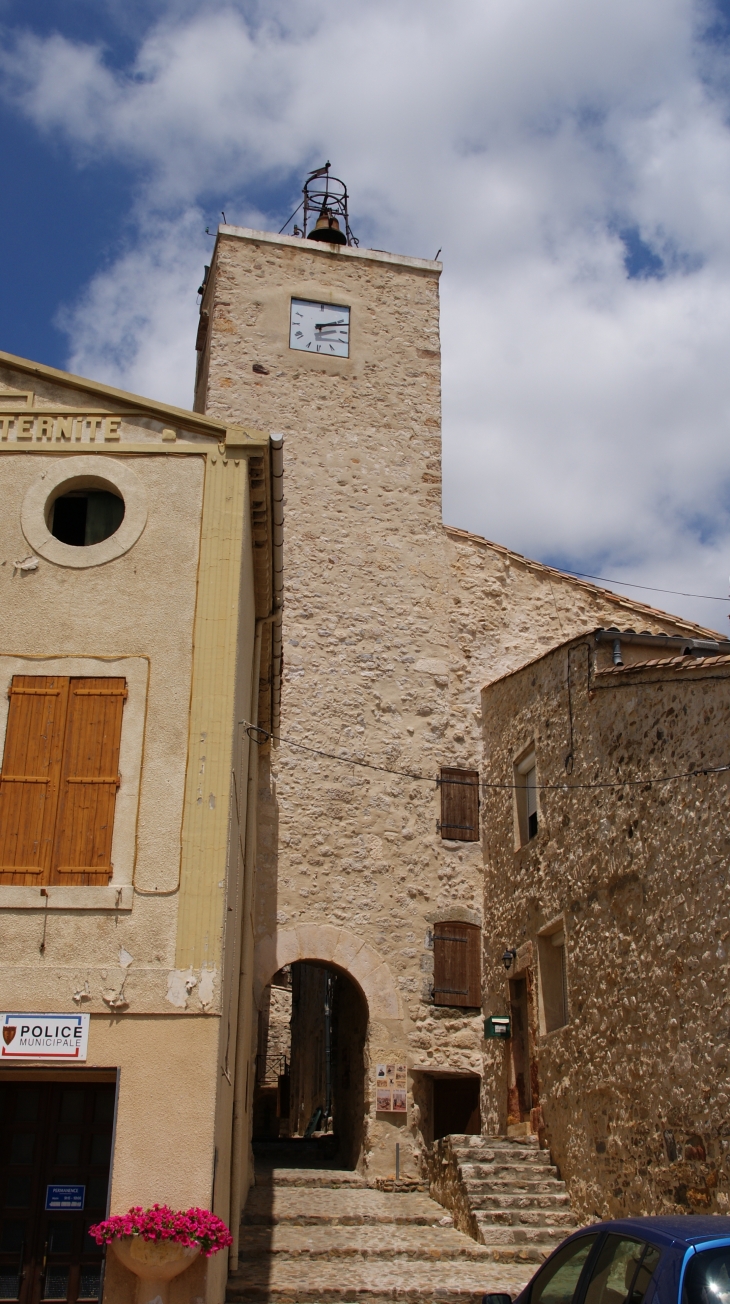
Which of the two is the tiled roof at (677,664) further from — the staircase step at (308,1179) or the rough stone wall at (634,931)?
the staircase step at (308,1179)

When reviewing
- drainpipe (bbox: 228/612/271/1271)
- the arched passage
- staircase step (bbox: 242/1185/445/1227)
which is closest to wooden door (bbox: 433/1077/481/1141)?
the arched passage

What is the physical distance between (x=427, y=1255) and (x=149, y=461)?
767 cm

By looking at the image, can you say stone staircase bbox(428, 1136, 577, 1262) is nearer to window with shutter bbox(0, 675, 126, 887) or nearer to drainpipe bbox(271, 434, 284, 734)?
drainpipe bbox(271, 434, 284, 734)

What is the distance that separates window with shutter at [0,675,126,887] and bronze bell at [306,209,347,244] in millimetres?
14591

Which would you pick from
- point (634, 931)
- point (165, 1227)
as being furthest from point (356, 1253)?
point (165, 1227)

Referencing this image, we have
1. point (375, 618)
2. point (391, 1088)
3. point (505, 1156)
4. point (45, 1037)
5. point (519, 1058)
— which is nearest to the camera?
point (45, 1037)

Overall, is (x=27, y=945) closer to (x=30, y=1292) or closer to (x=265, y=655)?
(x=30, y=1292)

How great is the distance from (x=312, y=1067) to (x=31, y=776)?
19806mm

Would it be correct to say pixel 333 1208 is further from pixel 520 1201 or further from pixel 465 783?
pixel 465 783

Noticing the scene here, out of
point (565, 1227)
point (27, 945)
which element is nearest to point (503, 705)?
point (565, 1227)

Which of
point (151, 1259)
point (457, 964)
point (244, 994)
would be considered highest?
point (457, 964)

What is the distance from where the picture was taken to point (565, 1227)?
11.4m

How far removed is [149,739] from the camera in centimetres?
864

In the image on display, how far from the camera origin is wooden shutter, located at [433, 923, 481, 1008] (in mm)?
16109
